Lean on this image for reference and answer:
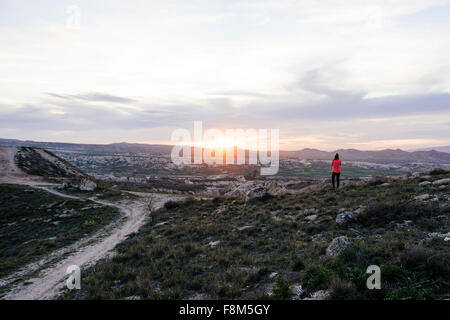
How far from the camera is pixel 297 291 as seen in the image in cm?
591

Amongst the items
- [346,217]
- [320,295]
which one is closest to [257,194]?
[346,217]

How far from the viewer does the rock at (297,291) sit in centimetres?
570

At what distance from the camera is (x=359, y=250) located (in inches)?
275

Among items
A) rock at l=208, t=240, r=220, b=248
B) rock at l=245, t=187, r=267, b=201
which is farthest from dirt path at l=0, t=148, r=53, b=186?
rock at l=208, t=240, r=220, b=248

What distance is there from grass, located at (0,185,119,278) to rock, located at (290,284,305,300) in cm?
1252

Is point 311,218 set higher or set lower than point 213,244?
higher

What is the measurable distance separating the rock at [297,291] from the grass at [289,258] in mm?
128

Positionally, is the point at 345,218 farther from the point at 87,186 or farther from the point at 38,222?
the point at 87,186

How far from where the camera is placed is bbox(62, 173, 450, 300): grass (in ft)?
18.4

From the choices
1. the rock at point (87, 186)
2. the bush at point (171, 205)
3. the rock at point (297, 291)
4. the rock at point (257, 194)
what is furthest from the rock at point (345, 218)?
the rock at point (87, 186)

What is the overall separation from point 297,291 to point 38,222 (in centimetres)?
2192

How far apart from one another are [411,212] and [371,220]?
5.59 ft

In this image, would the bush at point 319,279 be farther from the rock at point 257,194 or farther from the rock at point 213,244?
the rock at point 257,194

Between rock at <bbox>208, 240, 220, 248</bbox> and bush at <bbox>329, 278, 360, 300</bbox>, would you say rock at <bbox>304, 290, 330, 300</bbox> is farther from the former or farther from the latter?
rock at <bbox>208, 240, 220, 248</bbox>
